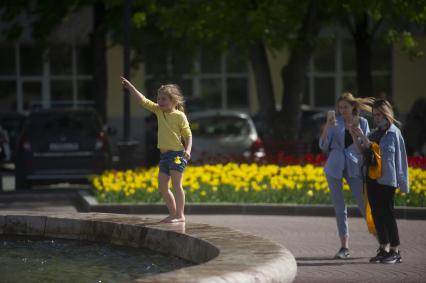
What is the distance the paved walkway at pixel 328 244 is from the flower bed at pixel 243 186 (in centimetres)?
61

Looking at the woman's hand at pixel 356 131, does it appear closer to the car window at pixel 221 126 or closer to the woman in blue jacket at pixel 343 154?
the woman in blue jacket at pixel 343 154

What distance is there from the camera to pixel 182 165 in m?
11.1

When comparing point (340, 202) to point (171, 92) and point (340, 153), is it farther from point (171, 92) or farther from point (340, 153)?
point (171, 92)

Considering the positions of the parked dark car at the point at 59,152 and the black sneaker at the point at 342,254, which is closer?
the black sneaker at the point at 342,254

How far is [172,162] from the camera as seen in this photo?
1107 cm

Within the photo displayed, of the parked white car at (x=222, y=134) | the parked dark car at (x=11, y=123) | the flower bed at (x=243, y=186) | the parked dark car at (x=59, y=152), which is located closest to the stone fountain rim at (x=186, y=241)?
the flower bed at (x=243, y=186)

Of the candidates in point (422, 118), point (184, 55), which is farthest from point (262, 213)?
point (184, 55)

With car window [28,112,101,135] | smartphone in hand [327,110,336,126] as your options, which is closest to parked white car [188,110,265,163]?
car window [28,112,101,135]

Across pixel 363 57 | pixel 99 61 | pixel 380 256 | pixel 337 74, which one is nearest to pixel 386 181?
pixel 380 256

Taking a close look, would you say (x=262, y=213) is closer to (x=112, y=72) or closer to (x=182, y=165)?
(x=182, y=165)

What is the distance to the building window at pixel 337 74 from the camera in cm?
4188

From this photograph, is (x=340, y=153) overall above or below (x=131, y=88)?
below

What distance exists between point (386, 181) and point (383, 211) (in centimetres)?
31

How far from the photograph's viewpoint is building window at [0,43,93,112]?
40.2 m
